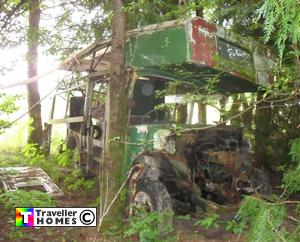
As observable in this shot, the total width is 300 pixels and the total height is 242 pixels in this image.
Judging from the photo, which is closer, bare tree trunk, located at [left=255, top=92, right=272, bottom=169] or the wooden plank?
the wooden plank

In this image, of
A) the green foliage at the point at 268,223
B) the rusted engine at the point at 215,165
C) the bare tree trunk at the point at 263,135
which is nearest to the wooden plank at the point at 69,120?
the rusted engine at the point at 215,165

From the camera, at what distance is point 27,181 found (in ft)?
22.1

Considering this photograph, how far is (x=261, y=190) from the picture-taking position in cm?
610

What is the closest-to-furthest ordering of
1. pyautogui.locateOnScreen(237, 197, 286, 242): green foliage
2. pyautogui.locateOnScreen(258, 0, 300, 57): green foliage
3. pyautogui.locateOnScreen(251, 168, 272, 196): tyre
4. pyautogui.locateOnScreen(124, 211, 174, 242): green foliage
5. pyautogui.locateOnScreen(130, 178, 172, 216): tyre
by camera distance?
1. pyautogui.locateOnScreen(258, 0, 300, 57): green foliage
2. pyautogui.locateOnScreen(237, 197, 286, 242): green foliage
3. pyautogui.locateOnScreen(124, 211, 174, 242): green foliage
4. pyautogui.locateOnScreen(130, 178, 172, 216): tyre
5. pyautogui.locateOnScreen(251, 168, 272, 196): tyre

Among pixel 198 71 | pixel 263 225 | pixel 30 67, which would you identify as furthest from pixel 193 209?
pixel 30 67

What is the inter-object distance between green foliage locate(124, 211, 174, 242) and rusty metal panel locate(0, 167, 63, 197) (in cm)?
224

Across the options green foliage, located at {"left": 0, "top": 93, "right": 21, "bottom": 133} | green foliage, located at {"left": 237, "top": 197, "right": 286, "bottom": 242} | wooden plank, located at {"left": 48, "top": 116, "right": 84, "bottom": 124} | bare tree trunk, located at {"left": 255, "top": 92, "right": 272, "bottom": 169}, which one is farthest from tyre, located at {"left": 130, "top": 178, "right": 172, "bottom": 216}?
bare tree trunk, located at {"left": 255, "top": 92, "right": 272, "bottom": 169}

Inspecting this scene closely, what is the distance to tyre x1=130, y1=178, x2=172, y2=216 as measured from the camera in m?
Answer: 4.75

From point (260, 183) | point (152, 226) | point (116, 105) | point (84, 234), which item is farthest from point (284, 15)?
point (260, 183)

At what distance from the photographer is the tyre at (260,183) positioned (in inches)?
240

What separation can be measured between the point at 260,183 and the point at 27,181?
416 cm

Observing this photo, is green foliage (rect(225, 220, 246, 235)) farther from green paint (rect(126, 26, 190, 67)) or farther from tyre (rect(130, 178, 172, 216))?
green paint (rect(126, 26, 190, 67))

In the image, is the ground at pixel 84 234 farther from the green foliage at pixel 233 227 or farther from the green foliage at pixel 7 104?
the green foliage at pixel 7 104

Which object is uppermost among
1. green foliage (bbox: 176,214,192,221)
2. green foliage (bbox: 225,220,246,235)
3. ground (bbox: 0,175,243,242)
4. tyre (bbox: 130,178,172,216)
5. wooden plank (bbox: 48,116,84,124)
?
wooden plank (bbox: 48,116,84,124)
